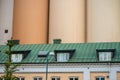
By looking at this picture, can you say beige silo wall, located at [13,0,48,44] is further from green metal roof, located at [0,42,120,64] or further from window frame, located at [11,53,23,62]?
window frame, located at [11,53,23,62]

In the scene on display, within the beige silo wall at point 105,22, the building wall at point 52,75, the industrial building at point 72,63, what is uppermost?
the beige silo wall at point 105,22

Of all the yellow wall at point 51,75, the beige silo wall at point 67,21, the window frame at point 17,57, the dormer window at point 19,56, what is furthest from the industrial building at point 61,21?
the yellow wall at point 51,75

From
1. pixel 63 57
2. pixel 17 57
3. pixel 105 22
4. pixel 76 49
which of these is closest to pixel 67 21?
pixel 105 22

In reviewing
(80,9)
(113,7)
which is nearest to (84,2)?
(80,9)

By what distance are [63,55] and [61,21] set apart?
19.0 m

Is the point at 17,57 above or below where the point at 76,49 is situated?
below

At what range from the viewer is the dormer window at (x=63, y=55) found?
48.2 meters

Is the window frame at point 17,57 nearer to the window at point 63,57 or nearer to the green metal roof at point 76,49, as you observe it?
the green metal roof at point 76,49

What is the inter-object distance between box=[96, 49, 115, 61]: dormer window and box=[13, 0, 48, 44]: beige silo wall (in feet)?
67.5

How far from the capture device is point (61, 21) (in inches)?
2635

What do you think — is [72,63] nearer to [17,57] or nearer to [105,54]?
[105,54]

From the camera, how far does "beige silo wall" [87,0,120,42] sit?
Answer: 211ft

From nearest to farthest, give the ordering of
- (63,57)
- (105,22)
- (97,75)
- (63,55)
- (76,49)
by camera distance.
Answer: (97,75) → (63,57) → (63,55) → (76,49) → (105,22)

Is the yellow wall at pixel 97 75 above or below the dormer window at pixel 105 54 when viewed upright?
below
